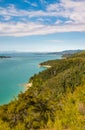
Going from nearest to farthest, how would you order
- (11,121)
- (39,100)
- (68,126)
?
1. (68,126)
2. (11,121)
3. (39,100)

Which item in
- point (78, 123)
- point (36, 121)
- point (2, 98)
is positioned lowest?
point (2, 98)

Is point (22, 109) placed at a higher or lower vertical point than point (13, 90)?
higher

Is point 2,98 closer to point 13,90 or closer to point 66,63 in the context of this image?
point 13,90

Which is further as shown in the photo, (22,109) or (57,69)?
(57,69)

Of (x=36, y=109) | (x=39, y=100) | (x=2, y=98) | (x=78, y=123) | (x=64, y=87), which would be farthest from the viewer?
(x=64, y=87)

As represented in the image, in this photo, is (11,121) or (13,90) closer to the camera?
(11,121)

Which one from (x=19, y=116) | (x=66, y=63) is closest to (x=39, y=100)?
(x=19, y=116)

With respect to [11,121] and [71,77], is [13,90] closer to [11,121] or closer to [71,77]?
[71,77]

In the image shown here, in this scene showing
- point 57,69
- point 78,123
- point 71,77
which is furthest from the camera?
point 57,69

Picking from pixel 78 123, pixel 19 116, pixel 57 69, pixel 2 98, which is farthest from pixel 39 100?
pixel 57 69
